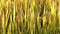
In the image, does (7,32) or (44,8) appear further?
(44,8)

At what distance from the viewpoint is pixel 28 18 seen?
56.7 inches

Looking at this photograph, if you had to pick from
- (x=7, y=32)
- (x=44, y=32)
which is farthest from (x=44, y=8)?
(x=7, y=32)

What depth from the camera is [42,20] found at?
147 cm

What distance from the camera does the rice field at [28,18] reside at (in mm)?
1424

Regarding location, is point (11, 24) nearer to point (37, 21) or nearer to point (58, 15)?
point (37, 21)

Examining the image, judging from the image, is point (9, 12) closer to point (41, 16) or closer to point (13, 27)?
point (13, 27)

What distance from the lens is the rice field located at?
4.67ft

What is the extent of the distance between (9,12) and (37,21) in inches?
7.7

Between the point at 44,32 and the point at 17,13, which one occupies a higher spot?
the point at 17,13

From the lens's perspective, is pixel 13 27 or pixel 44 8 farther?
pixel 44 8

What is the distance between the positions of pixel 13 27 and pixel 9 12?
0.11 meters

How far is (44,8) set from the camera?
5.03 feet

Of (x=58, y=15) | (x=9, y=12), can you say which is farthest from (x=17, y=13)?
(x=58, y=15)

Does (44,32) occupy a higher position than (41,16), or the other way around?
(41,16)
